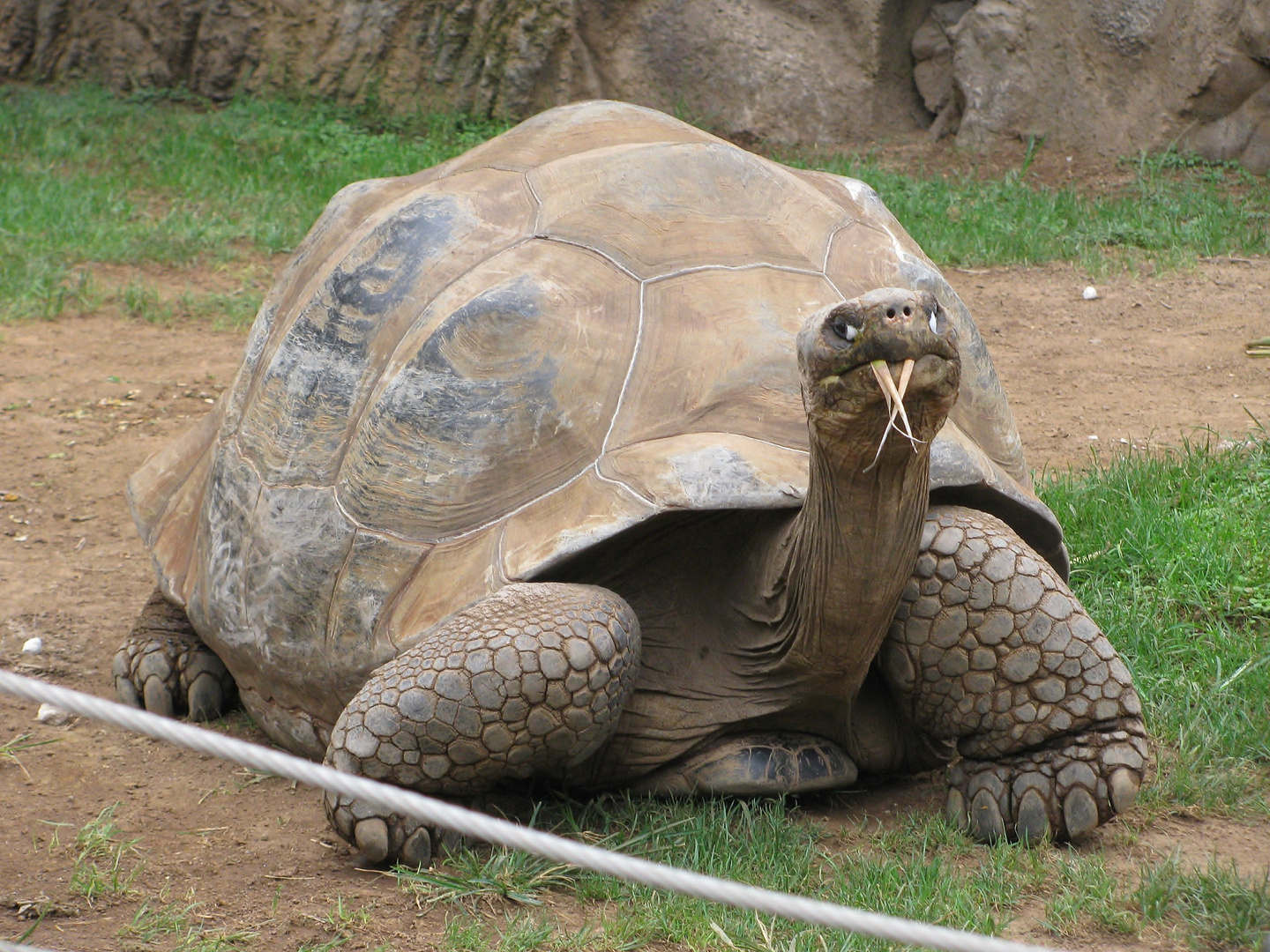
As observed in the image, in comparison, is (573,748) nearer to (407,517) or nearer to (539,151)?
(407,517)

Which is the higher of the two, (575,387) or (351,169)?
(575,387)

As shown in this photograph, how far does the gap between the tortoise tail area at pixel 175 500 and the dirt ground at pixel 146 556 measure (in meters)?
0.35

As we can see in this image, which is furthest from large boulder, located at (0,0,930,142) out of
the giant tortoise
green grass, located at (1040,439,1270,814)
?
the giant tortoise

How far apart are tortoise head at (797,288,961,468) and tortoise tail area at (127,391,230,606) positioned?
1.79 meters

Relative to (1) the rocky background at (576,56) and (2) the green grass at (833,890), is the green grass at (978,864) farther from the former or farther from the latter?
(1) the rocky background at (576,56)

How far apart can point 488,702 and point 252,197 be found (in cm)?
570

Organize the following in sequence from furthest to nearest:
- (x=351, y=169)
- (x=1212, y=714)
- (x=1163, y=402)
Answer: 1. (x=351, y=169)
2. (x=1163, y=402)
3. (x=1212, y=714)

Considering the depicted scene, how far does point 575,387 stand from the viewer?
103 inches

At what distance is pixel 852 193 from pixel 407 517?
1272mm

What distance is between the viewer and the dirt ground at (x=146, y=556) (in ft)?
7.73

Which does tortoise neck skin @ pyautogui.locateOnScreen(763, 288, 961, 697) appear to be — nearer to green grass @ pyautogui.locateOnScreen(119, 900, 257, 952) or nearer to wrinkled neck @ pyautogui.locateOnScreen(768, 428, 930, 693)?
wrinkled neck @ pyautogui.locateOnScreen(768, 428, 930, 693)

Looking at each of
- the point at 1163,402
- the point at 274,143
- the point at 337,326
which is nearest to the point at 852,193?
the point at 337,326

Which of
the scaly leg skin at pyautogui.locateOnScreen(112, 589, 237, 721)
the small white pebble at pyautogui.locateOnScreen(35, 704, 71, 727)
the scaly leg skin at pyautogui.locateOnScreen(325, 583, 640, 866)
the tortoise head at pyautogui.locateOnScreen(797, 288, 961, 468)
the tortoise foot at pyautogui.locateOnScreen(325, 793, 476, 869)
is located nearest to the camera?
the tortoise head at pyautogui.locateOnScreen(797, 288, 961, 468)

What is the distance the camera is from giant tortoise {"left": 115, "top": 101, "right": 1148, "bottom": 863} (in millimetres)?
2330
